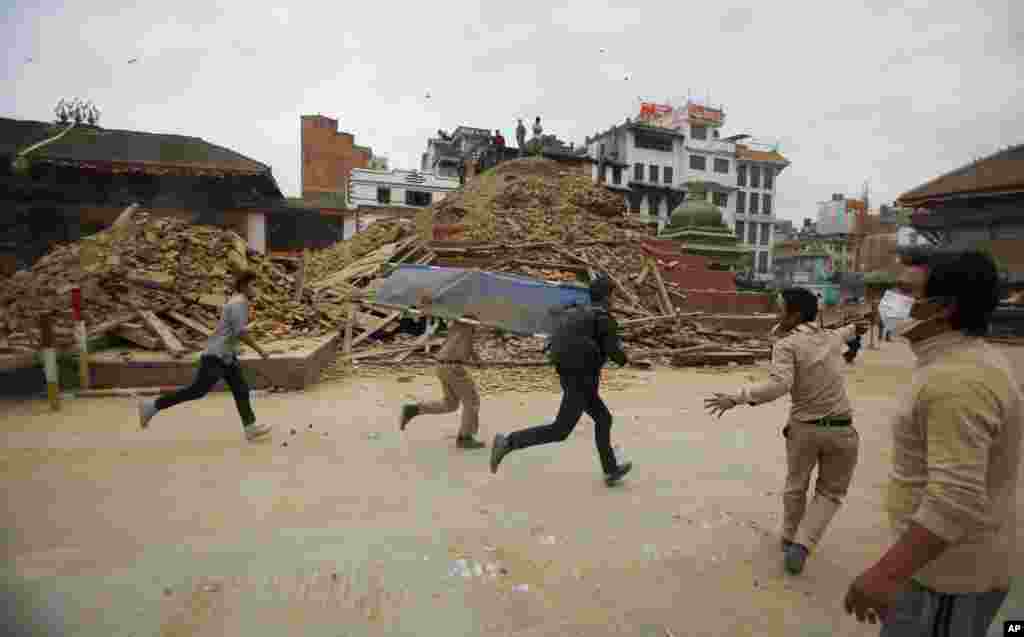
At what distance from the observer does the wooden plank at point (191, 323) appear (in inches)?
341

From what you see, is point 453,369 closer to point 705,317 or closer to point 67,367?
point 67,367

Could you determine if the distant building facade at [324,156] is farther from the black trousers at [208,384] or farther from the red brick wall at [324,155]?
the black trousers at [208,384]

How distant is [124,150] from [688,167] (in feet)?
153

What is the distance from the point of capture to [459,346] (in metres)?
5.40

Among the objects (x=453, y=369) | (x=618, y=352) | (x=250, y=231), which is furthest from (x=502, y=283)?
(x=250, y=231)

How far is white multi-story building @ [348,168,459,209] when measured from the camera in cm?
3544

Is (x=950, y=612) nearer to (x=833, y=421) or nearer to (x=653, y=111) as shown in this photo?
(x=833, y=421)

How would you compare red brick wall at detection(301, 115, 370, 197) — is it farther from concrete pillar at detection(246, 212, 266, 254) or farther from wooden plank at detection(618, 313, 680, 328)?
wooden plank at detection(618, 313, 680, 328)

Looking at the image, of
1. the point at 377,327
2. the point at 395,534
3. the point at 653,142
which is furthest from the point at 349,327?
the point at 653,142

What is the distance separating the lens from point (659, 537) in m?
3.69

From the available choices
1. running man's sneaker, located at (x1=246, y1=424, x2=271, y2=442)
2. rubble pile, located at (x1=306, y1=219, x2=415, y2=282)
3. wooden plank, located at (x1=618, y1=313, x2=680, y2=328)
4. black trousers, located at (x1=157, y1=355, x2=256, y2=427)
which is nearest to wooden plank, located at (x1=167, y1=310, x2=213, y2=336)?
black trousers, located at (x1=157, y1=355, x2=256, y2=427)

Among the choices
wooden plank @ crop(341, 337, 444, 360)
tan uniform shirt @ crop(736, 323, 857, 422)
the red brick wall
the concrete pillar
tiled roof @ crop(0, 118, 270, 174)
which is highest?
the red brick wall

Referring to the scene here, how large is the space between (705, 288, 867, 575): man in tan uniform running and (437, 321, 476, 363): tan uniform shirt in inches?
108

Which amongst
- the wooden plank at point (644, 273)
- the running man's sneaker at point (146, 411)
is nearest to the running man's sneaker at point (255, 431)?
the running man's sneaker at point (146, 411)
